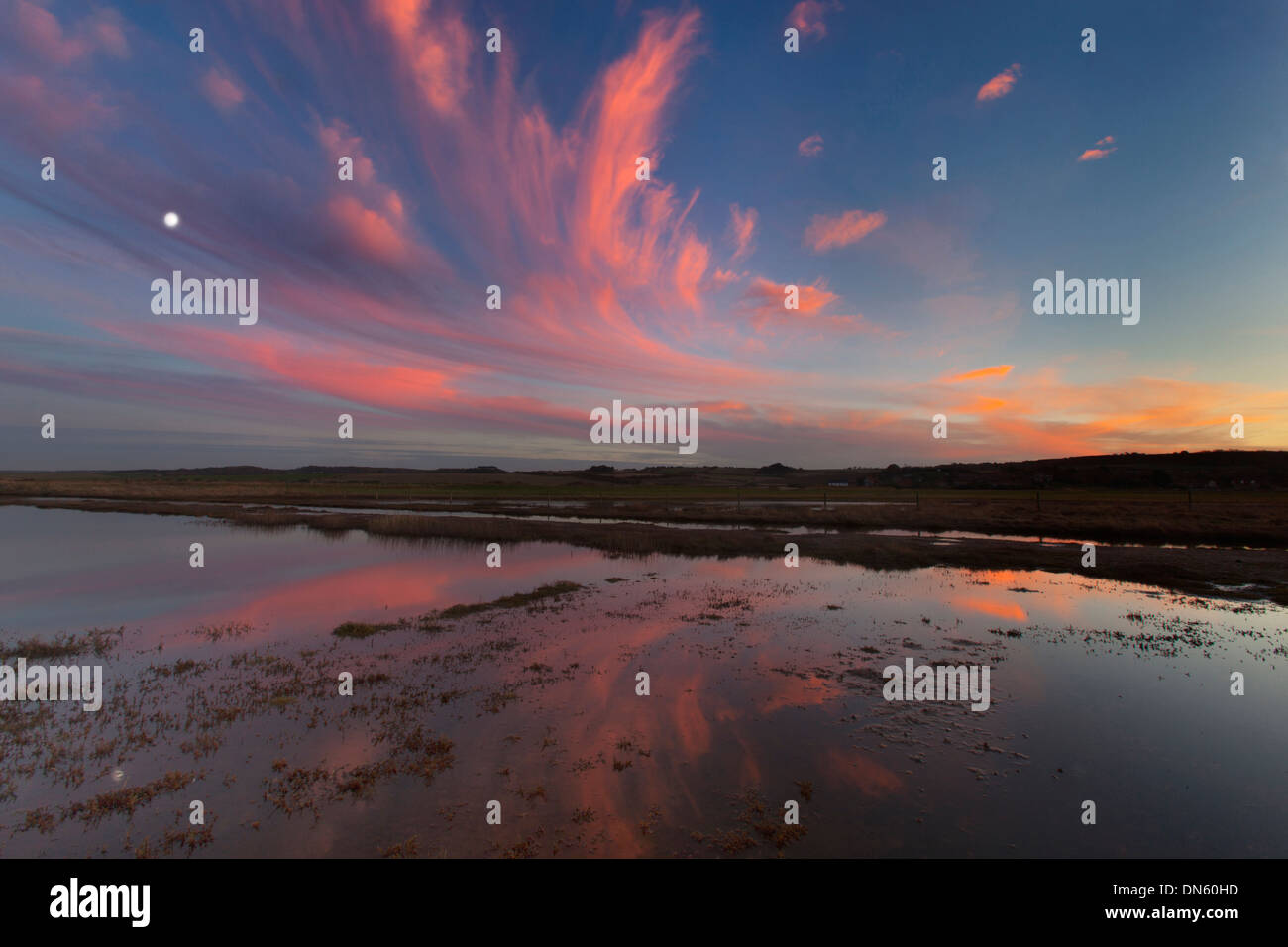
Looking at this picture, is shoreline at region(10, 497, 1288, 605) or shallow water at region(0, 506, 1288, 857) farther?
shoreline at region(10, 497, 1288, 605)

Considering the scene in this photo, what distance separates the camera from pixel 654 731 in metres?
10.8

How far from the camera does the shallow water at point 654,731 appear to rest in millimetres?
7457

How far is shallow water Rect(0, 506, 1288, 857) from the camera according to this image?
7.46 metres

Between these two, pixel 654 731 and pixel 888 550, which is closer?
pixel 654 731

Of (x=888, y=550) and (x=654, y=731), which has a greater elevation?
(x=888, y=550)

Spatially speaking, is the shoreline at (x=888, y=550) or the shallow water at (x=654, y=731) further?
the shoreline at (x=888, y=550)
